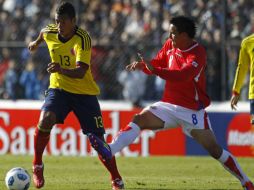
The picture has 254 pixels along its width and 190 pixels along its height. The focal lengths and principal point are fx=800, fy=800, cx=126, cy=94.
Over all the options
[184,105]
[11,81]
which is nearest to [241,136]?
[11,81]

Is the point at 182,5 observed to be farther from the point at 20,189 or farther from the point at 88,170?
the point at 20,189

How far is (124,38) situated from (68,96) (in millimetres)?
8123

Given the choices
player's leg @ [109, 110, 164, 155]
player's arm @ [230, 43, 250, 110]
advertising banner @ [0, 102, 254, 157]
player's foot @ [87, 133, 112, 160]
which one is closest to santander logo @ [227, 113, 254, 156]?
advertising banner @ [0, 102, 254, 157]

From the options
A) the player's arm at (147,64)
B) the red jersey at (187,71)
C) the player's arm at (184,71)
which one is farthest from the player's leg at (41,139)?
the player's arm at (184,71)

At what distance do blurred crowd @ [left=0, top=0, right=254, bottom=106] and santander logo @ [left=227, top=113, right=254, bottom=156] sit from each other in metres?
0.87

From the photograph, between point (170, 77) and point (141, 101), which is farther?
point (141, 101)

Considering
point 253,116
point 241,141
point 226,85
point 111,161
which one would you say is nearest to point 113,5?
point 226,85

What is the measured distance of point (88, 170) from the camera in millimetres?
13172

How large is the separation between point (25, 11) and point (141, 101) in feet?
12.1

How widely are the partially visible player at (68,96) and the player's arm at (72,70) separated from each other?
9 centimetres

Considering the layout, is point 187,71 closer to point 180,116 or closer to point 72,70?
point 180,116

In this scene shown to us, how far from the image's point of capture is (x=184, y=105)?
989cm

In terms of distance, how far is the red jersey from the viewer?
31.4 feet

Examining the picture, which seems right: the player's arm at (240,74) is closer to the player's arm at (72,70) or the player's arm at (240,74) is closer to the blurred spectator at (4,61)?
the player's arm at (72,70)
